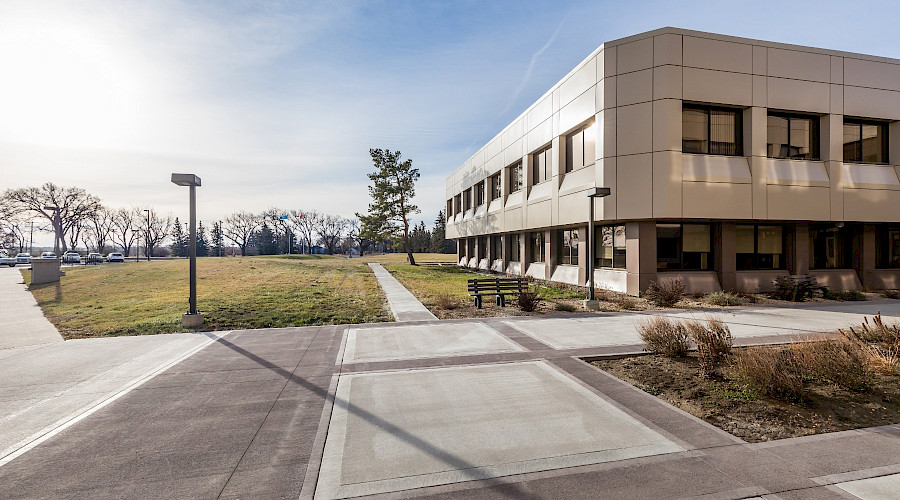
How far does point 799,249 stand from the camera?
1762 centimetres

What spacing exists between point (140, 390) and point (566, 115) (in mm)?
19556

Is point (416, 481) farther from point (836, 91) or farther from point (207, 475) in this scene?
point (836, 91)

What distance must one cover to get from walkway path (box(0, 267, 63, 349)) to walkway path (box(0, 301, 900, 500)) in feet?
12.8

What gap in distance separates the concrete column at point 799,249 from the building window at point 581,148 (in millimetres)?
9883

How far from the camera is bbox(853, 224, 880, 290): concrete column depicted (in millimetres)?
18266

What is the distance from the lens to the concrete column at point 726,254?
16672mm

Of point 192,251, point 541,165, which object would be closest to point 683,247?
point 541,165

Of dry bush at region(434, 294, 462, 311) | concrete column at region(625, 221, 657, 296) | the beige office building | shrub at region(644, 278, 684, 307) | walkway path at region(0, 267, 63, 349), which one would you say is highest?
the beige office building

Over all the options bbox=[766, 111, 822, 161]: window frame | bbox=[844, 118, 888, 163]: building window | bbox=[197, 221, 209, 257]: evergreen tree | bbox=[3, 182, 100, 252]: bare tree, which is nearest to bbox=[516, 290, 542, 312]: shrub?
bbox=[766, 111, 822, 161]: window frame

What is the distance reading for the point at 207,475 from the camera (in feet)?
12.3

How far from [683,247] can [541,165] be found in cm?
944

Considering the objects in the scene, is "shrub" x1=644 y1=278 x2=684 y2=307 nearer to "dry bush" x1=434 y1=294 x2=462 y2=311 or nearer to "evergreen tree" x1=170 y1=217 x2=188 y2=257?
"dry bush" x1=434 y1=294 x2=462 y2=311

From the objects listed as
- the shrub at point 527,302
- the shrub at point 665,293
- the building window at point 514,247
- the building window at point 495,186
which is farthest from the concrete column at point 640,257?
the building window at point 495,186

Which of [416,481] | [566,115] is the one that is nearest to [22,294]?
[416,481]
